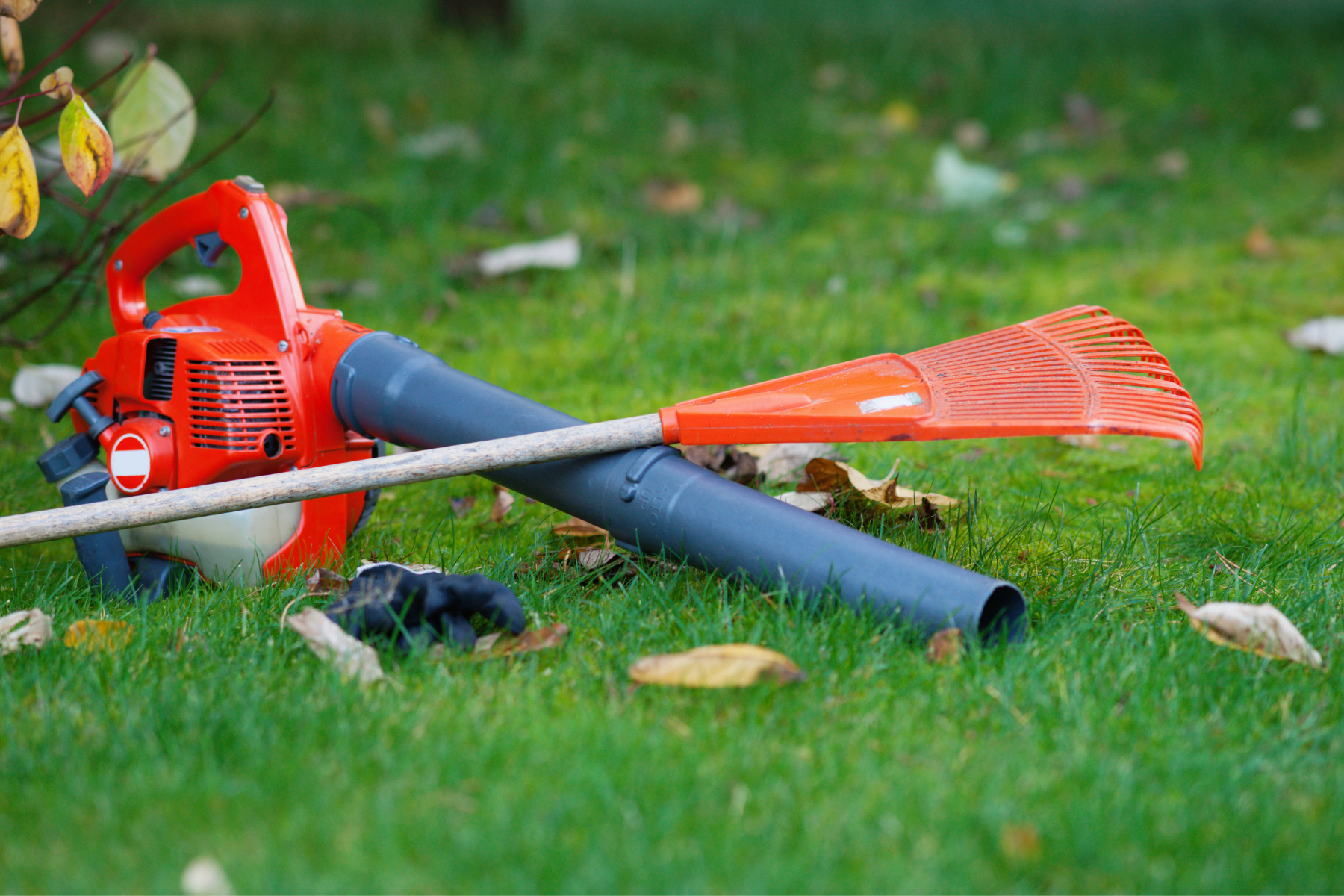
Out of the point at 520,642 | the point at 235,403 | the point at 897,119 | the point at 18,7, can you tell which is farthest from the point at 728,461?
the point at 897,119

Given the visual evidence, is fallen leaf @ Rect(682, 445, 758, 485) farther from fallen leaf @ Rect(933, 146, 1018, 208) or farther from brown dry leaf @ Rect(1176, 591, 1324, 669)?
fallen leaf @ Rect(933, 146, 1018, 208)

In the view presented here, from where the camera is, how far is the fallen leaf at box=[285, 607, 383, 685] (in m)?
1.64

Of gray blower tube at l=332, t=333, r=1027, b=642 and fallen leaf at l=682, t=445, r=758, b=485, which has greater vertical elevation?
gray blower tube at l=332, t=333, r=1027, b=642

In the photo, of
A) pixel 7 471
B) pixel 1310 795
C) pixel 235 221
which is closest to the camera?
pixel 1310 795

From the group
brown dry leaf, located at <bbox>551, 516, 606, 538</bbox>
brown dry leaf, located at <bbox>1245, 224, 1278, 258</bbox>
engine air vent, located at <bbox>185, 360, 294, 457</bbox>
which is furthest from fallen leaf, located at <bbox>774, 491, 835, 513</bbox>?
brown dry leaf, located at <bbox>1245, 224, 1278, 258</bbox>

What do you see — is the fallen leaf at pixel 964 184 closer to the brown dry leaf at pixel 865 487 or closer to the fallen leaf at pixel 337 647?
the brown dry leaf at pixel 865 487

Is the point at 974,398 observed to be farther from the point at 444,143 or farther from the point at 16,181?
the point at 444,143

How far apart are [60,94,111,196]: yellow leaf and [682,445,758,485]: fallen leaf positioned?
1.24 m

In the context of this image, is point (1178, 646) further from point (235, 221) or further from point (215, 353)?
point (235, 221)

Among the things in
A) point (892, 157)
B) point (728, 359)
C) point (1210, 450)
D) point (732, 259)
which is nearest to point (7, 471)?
point (728, 359)

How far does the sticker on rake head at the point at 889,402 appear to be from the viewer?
1885mm

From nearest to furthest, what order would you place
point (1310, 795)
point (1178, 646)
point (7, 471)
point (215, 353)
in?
point (1310, 795) → point (1178, 646) → point (215, 353) → point (7, 471)

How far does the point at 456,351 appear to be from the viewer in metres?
3.33

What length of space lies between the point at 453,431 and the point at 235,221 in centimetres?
59
